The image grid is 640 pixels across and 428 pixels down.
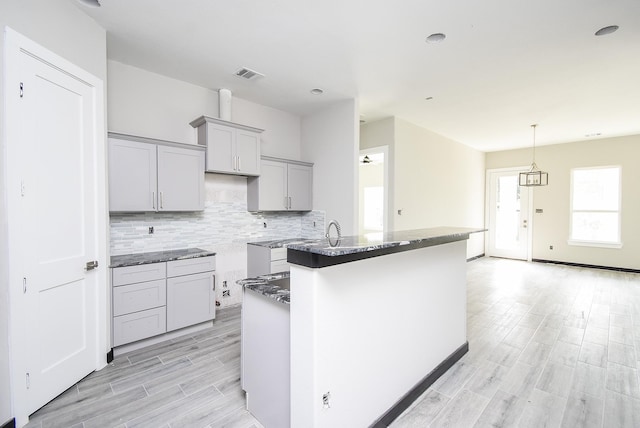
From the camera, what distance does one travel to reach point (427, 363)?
7.56 feet

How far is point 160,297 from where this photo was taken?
2.96 m

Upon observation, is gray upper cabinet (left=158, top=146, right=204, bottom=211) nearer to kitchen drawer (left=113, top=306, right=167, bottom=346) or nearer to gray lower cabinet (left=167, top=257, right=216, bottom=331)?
gray lower cabinet (left=167, top=257, right=216, bottom=331)

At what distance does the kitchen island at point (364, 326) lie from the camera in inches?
56.5

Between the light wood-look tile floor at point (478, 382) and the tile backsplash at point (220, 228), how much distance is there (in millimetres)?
740

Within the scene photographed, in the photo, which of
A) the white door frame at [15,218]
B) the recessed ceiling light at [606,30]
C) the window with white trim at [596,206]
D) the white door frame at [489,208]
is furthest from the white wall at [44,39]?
the window with white trim at [596,206]

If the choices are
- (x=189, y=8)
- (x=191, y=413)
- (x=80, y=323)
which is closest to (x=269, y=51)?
(x=189, y=8)

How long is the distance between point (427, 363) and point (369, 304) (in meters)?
1.02

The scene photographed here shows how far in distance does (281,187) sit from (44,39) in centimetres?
283

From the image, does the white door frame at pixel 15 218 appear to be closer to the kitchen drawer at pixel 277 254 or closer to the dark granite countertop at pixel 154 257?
the dark granite countertop at pixel 154 257

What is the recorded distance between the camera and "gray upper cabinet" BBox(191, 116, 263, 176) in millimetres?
3502

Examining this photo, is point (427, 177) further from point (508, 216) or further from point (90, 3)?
point (90, 3)

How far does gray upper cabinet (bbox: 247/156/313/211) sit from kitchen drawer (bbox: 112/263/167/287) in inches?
60.8

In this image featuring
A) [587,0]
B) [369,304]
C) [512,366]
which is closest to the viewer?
[369,304]

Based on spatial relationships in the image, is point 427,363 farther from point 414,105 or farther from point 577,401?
point 414,105
